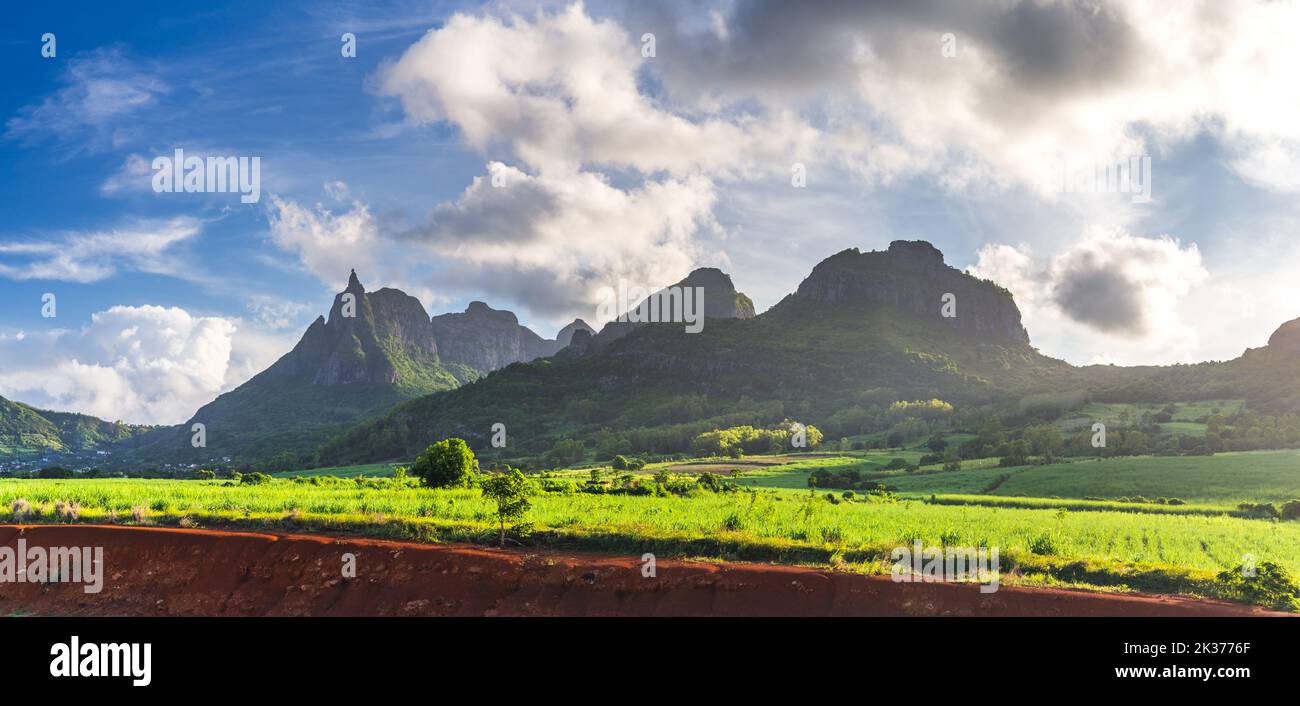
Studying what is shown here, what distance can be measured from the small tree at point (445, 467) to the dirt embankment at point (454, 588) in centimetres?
2271

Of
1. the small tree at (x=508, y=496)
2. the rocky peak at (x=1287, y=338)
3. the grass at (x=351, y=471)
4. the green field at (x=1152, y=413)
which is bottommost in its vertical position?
the grass at (x=351, y=471)

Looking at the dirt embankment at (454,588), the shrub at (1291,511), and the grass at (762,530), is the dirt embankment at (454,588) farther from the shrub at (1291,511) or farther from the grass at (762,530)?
the shrub at (1291,511)

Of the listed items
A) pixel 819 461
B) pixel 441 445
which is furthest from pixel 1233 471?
pixel 441 445

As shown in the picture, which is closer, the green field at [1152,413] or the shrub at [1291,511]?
the shrub at [1291,511]

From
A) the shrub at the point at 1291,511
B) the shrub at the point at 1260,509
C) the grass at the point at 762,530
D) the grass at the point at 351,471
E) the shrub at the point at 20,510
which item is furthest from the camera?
the grass at the point at 351,471

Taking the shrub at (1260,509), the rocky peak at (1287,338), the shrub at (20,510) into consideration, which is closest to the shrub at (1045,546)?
the shrub at (1260,509)

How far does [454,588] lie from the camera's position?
682 inches

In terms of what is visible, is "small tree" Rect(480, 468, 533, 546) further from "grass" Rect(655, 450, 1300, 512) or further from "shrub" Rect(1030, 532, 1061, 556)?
"grass" Rect(655, 450, 1300, 512)

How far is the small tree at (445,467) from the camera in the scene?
43.9 meters

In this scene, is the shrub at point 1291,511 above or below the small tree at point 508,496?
below

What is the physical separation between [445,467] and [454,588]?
2835 cm

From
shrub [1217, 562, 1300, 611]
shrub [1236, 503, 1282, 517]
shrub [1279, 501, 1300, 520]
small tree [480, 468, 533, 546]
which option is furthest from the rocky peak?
small tree [480, 468, 533, 546]

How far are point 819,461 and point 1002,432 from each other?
1530 inches

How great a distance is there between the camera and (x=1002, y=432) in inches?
4331
